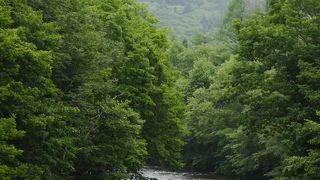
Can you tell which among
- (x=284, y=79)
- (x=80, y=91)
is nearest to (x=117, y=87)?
(x=80, y=91)

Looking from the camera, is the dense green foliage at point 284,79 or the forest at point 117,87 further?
the dense green foliage at point 284,79

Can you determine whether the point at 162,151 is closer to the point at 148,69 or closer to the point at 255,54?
the point at 148,69

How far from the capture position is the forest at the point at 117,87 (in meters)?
22.2

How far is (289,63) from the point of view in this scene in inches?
1238

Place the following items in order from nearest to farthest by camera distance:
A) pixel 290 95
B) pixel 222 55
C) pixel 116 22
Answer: pixel 290 95, pixel 116 22, pixel 222 55

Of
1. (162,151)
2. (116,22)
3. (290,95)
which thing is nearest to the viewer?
(290,95)

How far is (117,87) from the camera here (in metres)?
35.1

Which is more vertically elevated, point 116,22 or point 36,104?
point 116,22

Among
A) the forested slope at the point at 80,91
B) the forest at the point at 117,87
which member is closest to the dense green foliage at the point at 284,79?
the forest at the point at 117,87

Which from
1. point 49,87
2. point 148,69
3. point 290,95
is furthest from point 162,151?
point 49,87

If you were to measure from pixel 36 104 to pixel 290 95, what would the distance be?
48.7ft

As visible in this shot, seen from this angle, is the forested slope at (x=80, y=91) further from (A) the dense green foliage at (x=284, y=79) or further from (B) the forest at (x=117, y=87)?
(A) the dense green foliage at (x=284, y=79)

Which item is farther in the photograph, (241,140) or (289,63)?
(241,140)

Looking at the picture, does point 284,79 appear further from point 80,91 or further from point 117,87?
point 80,91
